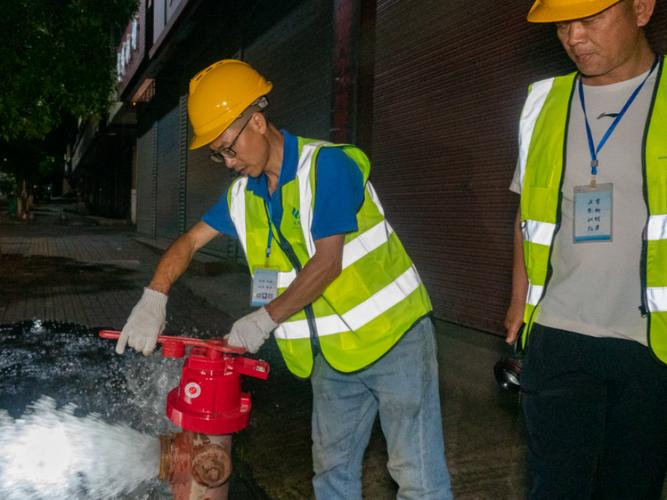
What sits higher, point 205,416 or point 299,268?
point 299,268

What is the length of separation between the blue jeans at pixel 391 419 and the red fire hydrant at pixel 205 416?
0.49 m

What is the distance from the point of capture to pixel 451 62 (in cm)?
662

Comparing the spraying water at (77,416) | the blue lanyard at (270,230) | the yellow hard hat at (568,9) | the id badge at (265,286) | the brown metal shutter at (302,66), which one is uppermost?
the brown metal shutter at (302,66)

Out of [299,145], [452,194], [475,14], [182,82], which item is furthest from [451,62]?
[182,82]

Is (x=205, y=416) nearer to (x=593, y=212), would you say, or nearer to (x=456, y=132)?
(x=593, y=212)

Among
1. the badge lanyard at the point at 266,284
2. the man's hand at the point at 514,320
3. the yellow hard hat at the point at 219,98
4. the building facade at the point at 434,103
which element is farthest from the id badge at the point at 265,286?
the building facade at the point at 434,103

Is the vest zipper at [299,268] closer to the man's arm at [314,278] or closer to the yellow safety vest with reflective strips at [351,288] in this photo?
the yellow safety vest with reflective strips at [351,288]

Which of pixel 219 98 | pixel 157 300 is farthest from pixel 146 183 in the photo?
pixel 219 98

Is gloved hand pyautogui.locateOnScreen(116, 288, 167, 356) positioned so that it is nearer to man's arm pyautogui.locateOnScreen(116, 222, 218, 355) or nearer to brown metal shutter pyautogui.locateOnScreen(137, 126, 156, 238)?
man's arm pyautogui.locateOnScreen(116, 222, 218, 355)

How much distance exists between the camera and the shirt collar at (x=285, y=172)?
2.18 meters

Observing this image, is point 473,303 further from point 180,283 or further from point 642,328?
point 180,283

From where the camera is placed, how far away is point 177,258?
2.43 metres

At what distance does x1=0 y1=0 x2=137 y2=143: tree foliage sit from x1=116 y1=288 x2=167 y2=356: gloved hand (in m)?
12.1

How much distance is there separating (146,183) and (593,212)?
2371 centimetres
